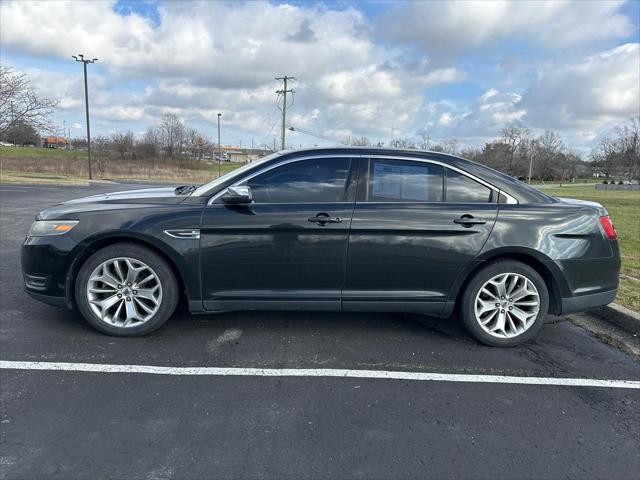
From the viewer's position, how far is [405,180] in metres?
3.63

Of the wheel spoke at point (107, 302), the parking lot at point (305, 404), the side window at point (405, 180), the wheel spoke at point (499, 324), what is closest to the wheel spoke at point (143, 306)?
the wheel spoke at point (107, 302)

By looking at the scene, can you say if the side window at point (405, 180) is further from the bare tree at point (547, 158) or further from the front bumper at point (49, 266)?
the bare tree at point (547, 158)

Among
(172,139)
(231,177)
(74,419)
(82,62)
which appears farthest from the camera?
(172,139)

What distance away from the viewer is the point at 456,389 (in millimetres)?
2930

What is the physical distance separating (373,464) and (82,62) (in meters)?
34.6

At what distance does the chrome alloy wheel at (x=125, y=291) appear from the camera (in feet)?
11.5

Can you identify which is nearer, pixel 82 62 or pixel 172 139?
pixel 82 62

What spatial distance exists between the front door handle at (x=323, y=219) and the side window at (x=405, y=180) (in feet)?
1.31

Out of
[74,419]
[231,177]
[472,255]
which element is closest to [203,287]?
[231,177]

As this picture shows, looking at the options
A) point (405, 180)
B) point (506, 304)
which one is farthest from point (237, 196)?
point (506, 304)

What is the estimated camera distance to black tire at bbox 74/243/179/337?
11.4ft

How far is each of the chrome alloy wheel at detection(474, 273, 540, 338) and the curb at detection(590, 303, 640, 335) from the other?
1252 millimetres

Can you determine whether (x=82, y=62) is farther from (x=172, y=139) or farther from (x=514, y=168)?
(x=514, y=168)

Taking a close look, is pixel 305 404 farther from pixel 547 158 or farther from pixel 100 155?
pixel 547 158
